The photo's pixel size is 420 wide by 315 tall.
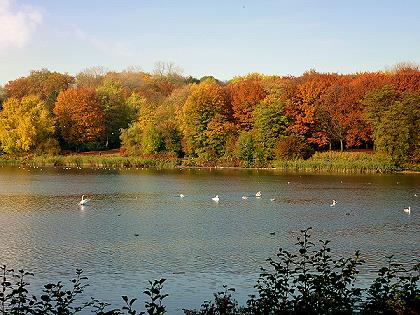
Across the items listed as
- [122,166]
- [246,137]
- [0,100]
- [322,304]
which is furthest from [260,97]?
[322,304]

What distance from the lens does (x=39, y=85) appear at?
8381 cm

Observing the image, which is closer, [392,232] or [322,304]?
[322,304]

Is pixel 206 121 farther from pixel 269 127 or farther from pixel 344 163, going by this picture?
pixel 344 163

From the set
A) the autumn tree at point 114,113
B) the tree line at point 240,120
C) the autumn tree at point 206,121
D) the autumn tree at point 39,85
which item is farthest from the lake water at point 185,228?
the autumn tree at point 39,85

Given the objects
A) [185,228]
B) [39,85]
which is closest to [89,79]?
[39,85]

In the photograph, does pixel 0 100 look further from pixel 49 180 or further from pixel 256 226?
pixel 256 226

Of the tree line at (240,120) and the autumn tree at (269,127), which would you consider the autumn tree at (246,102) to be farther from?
the autumn tree at (269,127)

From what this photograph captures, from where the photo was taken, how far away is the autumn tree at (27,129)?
6706 cm

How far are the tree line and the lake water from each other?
15000mm

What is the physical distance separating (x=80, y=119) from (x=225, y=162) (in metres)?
18.9

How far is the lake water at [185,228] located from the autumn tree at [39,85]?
4080 cm

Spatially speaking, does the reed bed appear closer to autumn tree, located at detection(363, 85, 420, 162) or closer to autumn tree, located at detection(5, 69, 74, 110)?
→ autumn tree, located at detection(363, 85, 420, 162)

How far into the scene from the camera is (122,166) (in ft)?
203

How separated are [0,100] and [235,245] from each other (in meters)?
67.6
